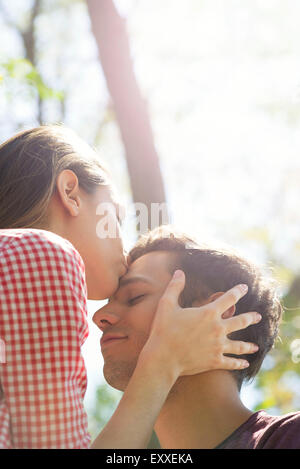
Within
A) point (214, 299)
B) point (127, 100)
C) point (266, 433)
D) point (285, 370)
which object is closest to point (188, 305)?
point (214, 299)

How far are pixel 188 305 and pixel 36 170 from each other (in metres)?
0.91

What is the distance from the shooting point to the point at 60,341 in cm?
192

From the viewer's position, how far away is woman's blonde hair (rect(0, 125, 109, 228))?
2584 millimetres

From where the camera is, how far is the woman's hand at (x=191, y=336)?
2146 millimetres

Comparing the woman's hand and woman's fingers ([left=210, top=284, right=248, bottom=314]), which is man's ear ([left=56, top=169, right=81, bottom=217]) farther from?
woman's fingers ([left=210, top=284, right=248, bottom=314])

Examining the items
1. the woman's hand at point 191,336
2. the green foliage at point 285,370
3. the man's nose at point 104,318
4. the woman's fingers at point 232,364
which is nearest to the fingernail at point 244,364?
the woman's fingers at point 232,364

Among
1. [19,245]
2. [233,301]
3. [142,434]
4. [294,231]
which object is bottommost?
[294,231]

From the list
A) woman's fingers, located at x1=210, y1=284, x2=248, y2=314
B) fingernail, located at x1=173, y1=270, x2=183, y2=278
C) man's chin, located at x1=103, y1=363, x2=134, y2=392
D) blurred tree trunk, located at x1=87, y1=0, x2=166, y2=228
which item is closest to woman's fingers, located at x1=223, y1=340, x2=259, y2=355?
woman's fingers, located at x1=210, y1=284, x2=248, y2=314

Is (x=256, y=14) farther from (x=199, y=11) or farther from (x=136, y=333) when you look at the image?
(x=136, y=333)

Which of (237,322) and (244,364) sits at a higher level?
(237,322)

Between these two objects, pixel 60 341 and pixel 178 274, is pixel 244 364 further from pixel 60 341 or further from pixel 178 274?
pixel 60 341

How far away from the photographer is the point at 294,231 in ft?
39.5

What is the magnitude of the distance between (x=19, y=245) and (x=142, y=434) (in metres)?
0.74
